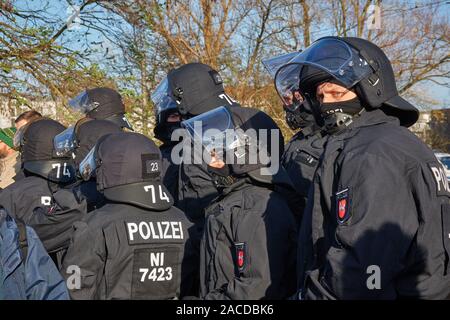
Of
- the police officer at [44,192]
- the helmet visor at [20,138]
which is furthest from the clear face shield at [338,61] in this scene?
the helmet visor at [20,138]

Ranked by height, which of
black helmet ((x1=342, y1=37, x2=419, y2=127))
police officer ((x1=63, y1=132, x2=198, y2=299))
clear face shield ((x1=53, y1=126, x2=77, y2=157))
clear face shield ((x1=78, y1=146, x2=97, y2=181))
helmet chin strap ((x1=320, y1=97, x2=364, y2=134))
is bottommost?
police officer ((x1=63, y1=132, x2=198, y2=299))

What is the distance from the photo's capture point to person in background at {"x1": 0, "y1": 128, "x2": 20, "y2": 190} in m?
7.27

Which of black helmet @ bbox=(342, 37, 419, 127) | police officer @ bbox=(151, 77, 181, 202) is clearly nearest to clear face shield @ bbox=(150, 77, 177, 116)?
police officer @ bbox=(151, 77, 181, 202)

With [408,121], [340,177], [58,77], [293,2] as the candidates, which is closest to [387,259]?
[340,177]

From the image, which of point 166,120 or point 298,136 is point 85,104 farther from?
point 298,136

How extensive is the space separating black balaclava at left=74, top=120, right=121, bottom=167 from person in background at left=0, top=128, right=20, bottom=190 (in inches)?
102

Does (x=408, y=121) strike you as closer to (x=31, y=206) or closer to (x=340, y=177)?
(x=340, y=177)

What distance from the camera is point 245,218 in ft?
9.64

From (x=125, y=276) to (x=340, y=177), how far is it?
145 centimetres

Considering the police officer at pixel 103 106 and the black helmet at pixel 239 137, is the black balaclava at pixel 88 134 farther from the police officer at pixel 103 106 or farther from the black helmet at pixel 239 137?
the black helmet at pixel 239 137

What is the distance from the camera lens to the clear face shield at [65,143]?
189 inches

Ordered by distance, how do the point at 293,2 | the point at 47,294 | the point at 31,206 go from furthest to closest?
the point at 293,2
the point at 31,206
the point at 47,294

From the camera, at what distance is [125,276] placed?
3.17 m

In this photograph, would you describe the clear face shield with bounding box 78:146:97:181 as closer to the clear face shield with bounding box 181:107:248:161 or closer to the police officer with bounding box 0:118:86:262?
the police officer with bounding box 0:118:86:262
